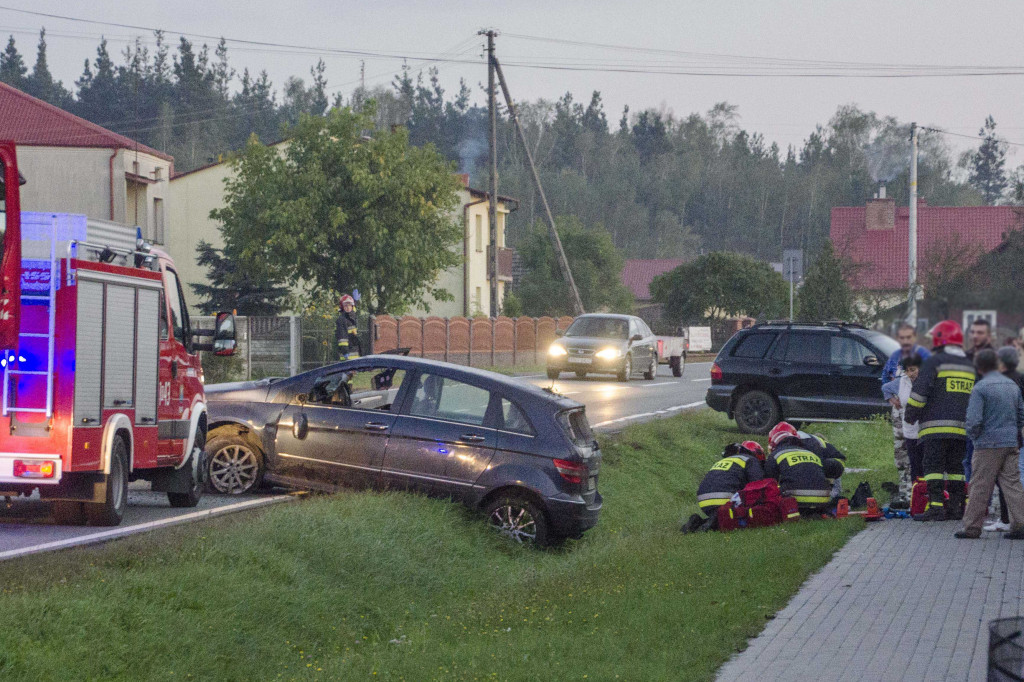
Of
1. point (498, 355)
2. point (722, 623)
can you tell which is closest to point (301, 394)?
point (722, 623)

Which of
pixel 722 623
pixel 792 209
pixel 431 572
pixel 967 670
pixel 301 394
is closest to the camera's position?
Result: pixel 967 670

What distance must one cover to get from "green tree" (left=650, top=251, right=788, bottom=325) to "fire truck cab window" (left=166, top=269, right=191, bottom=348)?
164 feet

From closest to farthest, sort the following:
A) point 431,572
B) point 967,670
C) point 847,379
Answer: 1. point 967,670
2. point 431,572
3. point 847,379

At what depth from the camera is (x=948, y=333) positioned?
3.00 meters

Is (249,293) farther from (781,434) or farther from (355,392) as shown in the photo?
(781,434)

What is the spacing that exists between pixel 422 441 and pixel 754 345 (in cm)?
1014

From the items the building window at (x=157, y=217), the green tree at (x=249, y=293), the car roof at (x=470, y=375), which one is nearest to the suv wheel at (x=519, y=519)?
the car roof at (x=470, y=375)

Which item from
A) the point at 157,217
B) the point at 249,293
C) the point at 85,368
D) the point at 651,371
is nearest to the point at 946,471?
the point at 85,368

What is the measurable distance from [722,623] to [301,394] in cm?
590

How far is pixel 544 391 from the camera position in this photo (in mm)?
12086

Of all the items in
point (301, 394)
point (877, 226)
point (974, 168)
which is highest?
point (974, 168)

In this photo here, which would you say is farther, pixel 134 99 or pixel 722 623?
pixel 134 99

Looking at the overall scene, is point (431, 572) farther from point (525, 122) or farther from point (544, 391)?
point (525, 122)

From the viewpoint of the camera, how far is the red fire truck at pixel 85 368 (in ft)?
31.7
